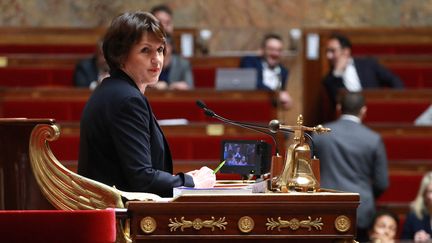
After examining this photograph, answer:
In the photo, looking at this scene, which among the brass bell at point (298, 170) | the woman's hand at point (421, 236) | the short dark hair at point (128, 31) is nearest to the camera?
the brass bell at point (298, 170)

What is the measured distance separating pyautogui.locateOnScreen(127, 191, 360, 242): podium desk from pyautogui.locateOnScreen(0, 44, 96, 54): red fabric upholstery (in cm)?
479

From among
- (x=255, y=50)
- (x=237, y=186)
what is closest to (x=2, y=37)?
(x=255, y=50)

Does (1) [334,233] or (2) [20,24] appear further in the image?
(2) [20,24]

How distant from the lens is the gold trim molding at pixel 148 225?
1969mm

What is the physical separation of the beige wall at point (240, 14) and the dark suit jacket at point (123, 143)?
195 inches

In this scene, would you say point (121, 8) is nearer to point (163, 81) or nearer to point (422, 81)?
point (163, 81)


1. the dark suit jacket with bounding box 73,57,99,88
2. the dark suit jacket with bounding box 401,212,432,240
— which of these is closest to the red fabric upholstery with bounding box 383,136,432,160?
the dark suit jacket with bounding box 401,212,432,240

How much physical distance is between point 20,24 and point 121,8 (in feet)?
2.24

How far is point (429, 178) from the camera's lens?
4.56m

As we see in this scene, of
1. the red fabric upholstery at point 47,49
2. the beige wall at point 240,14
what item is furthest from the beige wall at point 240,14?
the red fabric upholstery at point 47,49

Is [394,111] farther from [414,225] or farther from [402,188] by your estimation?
[414,225]

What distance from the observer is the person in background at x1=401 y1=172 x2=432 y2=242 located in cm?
448

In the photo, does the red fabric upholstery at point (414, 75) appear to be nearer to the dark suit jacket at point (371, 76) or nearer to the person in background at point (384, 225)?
the dark suit jacket at point (371, 76)

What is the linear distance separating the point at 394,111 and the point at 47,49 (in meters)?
2.29
